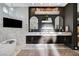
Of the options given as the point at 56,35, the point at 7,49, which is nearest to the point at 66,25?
the point at 56,35

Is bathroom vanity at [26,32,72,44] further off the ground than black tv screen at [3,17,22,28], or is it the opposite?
black tv screen at [3,17,22,28]

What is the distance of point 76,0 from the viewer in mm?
1511

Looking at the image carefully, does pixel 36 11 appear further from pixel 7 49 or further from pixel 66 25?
pixel 7 49

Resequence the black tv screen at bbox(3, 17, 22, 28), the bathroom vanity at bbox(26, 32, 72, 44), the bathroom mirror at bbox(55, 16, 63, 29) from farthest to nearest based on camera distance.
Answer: the bathroom mirror at bbox(55, 16, 63, 29) → the bathroom vanity at bbox(26, 32, 72, 44) → the black tv screen at bbox(3, 17, 22, 28)

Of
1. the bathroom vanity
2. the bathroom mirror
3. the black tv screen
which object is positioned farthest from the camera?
the bathroom mirror

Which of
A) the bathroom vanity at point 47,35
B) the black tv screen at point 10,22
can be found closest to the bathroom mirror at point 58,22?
the bathroom vanity at point 47,35

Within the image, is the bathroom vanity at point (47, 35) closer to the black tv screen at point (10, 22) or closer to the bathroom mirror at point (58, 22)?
the bathroom mirror at point (58, 22)

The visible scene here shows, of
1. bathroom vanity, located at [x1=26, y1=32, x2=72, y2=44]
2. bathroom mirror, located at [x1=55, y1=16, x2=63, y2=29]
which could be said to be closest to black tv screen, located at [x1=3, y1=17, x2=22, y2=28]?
bathroom vanity, located at [x1=26, y1=32, x2=72, y2=44]

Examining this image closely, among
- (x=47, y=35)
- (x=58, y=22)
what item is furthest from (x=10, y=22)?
(x=58, y=22)

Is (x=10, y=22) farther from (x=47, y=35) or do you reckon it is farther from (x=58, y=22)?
(x=58, y=22)

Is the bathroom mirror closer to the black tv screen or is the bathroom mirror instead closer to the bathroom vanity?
the bathroom vanity

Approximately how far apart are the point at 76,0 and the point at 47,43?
285 centimetres

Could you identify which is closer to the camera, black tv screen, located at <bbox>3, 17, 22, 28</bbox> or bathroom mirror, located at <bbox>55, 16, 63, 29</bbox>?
black tv screen, located at <bbox>3, 17, 22, 28</bbox>

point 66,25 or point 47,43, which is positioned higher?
point 66,25
